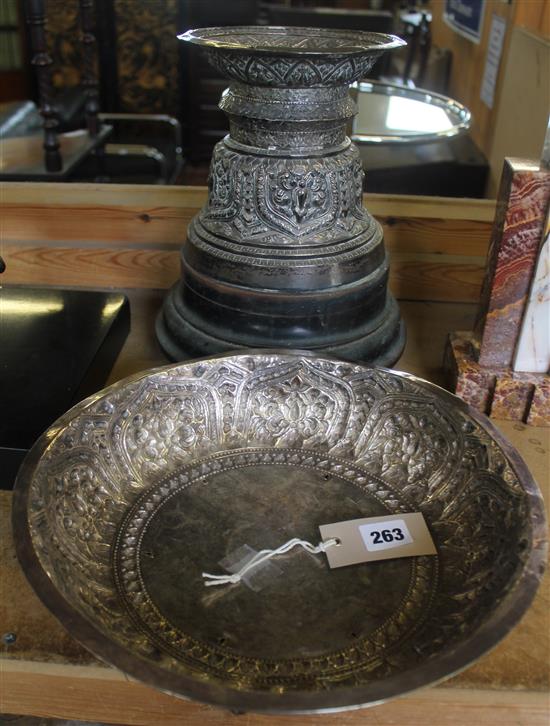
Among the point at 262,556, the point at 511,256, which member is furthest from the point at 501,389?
the point at 262,556

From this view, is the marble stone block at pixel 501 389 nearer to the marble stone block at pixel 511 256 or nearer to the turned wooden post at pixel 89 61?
the marble stone block at pixel 511 256

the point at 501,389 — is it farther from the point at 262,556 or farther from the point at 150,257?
the point at 150,257

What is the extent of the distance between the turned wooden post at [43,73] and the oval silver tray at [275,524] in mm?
1212

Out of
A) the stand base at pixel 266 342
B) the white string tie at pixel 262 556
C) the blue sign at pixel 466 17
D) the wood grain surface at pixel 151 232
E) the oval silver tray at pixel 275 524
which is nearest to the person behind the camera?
the oval silver tray at pixel 275 524

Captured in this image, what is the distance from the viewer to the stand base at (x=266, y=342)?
1.00 metres

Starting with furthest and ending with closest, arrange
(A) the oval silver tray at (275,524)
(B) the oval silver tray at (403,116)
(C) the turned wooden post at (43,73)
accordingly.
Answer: (C) the turned wooden post at (43,73), (B) the oval silver tray at (403,116), (A) the oval silver tray at (275,524)

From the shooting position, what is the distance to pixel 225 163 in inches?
37.7

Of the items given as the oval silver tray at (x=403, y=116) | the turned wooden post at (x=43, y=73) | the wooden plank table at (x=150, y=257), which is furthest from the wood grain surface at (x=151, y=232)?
the turned wooden post at (x=43, y=73)

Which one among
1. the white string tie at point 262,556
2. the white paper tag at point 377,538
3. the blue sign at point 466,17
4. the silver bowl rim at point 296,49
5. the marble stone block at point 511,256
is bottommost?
the white string tie at point 262,556

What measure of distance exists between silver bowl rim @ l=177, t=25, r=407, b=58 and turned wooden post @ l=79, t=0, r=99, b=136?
1.26 meters

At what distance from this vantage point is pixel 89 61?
2.30m

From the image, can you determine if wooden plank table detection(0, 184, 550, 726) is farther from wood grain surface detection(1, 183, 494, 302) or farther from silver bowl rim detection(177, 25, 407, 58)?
silver bowl rim detection(177, 25, 407, 58)

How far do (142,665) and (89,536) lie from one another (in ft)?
0.73

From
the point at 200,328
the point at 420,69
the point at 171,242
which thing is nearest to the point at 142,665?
the point at 200,328
